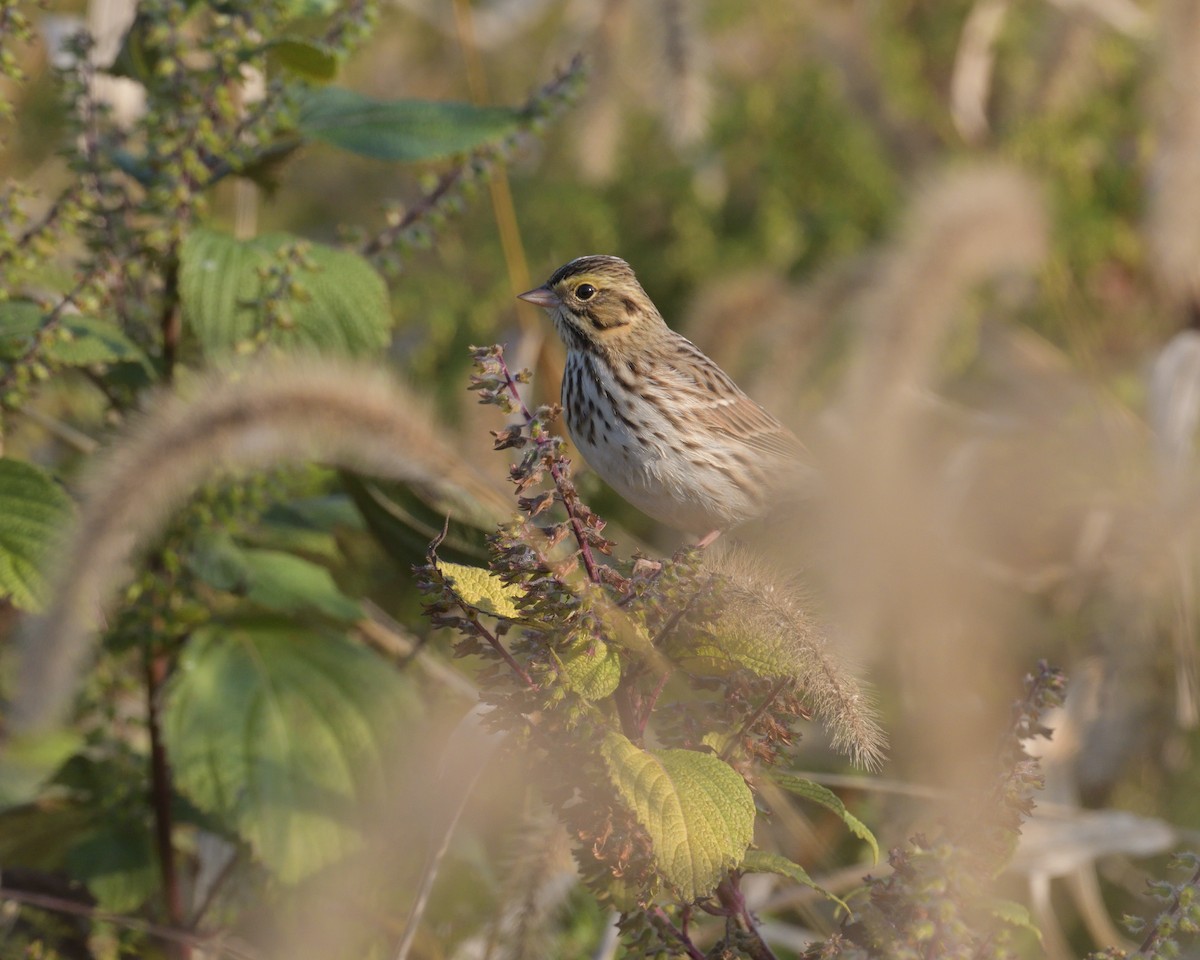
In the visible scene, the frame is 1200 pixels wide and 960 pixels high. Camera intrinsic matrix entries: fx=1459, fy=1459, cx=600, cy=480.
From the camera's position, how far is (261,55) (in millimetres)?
2475

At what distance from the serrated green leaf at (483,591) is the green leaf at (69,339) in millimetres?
872

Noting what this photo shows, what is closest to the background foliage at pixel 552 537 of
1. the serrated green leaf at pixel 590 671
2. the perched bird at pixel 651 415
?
the serrated green leaf at pixel 590 671

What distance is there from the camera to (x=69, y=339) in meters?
2.25

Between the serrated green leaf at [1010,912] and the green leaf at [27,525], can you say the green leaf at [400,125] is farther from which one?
the serrated green leaf at [1010,912]

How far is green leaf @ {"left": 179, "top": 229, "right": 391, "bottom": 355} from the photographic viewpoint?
2.37 meters

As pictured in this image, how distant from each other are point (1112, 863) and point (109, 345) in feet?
10.2

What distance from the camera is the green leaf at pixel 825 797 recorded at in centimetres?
160

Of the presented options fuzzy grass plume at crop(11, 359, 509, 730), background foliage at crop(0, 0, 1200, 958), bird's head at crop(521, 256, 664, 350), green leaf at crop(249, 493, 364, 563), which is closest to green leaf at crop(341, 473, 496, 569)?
background foliage at crop(0, 0, 1200, 958)

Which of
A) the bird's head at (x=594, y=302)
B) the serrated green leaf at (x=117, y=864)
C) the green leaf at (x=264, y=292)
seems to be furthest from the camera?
the bird's head at (x=594, y=302)

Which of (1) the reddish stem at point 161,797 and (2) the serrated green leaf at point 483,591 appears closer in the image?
(2) the serrated green leaf at point 483,591

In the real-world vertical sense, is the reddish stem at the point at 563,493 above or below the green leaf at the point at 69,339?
below

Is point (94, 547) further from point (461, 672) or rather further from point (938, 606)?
point (461, 672)

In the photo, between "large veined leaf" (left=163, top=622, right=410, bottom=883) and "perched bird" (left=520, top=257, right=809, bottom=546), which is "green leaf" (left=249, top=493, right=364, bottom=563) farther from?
"perched bird" (left=520, top=257, right=809, bottom=546)

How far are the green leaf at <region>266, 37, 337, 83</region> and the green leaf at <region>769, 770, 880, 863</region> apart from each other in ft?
4.67
